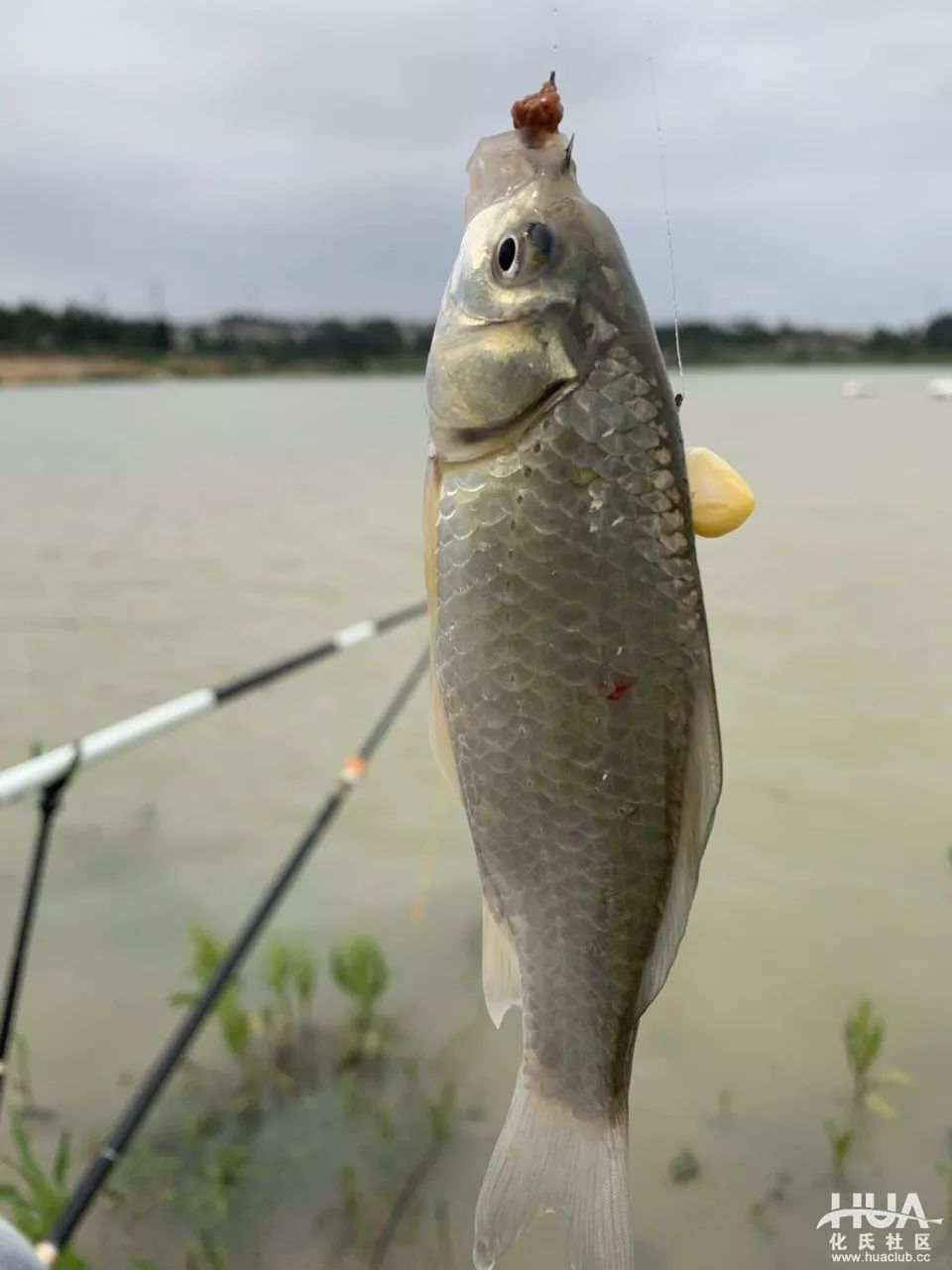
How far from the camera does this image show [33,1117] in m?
3.78

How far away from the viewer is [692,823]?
57.3 inches

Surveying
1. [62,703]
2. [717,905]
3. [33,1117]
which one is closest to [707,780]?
[33,1117]

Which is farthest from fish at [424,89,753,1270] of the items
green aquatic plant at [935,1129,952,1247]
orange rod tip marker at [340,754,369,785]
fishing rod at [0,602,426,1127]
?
orange rod tip marker at [340,754,369,785]

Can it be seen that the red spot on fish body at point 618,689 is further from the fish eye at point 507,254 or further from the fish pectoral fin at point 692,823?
the fish eye at point 507,254

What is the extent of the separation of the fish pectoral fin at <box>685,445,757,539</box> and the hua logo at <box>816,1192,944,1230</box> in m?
3.03

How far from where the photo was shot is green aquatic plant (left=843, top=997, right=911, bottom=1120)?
3.70 metres

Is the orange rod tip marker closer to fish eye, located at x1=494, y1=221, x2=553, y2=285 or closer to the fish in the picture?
the fish

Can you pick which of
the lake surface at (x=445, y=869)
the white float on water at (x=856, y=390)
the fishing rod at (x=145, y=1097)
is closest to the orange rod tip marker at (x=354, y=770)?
the fishing rod at (x=145, y=1097)

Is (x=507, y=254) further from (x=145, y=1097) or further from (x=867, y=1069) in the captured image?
(x=867, y=1069)

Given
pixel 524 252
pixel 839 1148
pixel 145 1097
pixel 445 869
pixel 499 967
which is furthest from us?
pixel 445 869

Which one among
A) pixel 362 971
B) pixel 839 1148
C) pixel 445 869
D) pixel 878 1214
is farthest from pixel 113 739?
pixel 878 1214

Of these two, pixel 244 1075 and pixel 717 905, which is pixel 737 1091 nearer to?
pixel 717 905

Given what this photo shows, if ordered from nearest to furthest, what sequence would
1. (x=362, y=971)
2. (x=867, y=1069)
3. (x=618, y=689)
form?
(x=618, y=689), (x=867, y=1069), (x=362, y=971)

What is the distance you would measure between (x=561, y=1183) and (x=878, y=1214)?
258 cm
